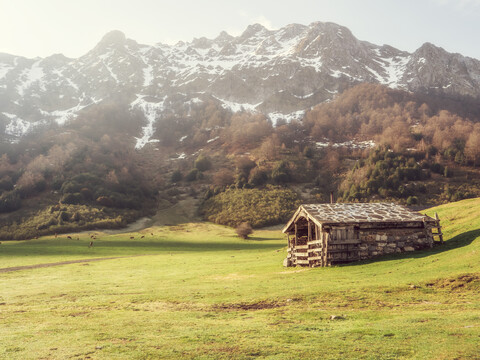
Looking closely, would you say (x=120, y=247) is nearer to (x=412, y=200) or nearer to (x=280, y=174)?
(x=412, y=200)

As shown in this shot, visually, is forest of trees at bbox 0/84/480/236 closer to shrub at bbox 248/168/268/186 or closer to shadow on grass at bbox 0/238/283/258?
shrub at bbox 248/168/268/186

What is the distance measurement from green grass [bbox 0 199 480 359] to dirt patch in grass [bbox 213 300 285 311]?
0.19 ft

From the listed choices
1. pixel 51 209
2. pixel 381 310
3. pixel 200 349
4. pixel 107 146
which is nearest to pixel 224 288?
pixel 381 310

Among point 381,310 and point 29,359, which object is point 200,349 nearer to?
point 29,359

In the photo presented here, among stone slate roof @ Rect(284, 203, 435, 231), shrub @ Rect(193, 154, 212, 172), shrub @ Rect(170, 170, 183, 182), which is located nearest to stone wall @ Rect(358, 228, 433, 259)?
stone slate roof @ Rect(284, 203, 435, 231)

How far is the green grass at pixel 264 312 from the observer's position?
10625mm

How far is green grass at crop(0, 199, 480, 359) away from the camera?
1062 cm

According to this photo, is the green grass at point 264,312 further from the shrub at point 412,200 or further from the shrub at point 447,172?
the shrub at point 447,172

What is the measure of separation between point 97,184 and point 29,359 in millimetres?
138501

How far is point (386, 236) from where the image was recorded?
28.7 m

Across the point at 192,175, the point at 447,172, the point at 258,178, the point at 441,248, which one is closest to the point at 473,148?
the point at 447,172

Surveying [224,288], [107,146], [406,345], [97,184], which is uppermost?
[107,146]

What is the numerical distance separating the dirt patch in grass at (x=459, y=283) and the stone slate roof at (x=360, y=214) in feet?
33.7

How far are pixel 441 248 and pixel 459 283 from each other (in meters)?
10.8
